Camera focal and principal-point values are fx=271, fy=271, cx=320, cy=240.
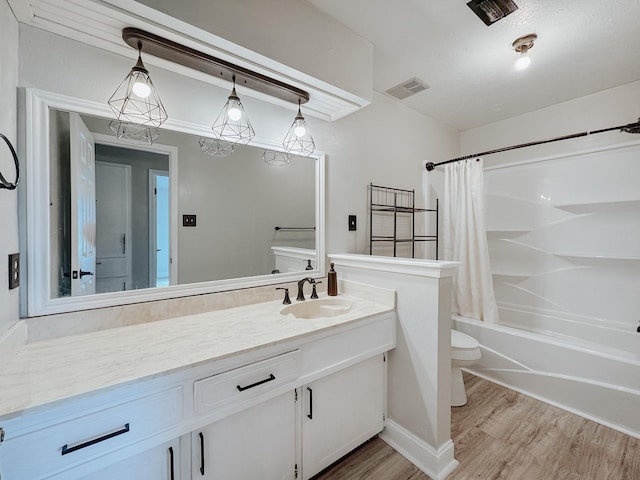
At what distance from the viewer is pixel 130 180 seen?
52.7 inches

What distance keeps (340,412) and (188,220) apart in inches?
51.7

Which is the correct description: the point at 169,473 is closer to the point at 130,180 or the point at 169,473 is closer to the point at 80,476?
the point at 80,476

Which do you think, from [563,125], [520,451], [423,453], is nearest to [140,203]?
[423,453]

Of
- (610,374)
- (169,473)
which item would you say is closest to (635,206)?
(610,374)

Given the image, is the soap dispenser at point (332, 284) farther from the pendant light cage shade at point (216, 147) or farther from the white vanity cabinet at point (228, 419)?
the pendant light cage shade at point (216, 147)

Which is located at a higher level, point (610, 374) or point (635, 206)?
point (635, 206)

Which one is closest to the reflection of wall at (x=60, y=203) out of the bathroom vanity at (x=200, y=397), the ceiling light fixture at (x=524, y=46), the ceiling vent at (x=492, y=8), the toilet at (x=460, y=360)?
the bathroom vanity at (x=200, y=397)

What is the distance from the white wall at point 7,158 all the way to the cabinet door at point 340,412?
1.17 meters

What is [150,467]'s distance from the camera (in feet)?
3.03

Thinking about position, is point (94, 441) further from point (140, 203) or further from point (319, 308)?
point (319, 308)

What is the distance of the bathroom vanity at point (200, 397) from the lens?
0.74 meters

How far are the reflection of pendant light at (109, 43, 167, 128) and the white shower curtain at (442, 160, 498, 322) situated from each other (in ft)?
7.82

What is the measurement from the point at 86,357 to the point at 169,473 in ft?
1.63

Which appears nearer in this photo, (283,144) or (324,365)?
(324,365)
